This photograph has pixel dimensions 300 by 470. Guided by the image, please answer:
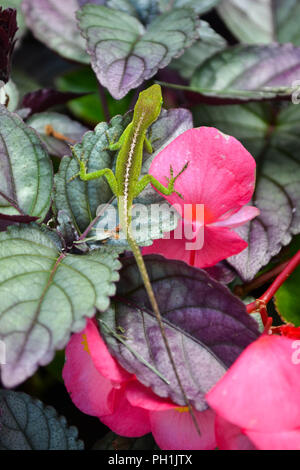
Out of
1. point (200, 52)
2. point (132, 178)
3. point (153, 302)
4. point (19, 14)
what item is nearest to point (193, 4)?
point (200, 52)

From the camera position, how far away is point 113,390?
511mm

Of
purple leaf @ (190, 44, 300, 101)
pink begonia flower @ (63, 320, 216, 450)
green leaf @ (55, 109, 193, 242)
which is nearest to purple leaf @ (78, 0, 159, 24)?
purple leaf @ (190, 44, 300, 101)

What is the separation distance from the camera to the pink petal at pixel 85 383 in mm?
512

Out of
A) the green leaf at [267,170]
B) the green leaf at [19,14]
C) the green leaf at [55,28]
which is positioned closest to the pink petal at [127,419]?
the green leaf at [267,170]

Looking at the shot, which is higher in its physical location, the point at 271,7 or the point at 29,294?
the point at 271,7

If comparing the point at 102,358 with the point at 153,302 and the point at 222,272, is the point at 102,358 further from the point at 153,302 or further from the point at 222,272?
the point at 222,272

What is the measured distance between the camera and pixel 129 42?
0.73m

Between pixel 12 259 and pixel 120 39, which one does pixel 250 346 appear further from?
pixel 120 39

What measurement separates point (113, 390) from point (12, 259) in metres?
0.16

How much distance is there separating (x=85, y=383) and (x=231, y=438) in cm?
16

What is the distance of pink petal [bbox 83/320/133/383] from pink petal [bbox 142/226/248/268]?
0.14 metres

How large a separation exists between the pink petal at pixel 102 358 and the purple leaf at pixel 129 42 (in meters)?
0.29

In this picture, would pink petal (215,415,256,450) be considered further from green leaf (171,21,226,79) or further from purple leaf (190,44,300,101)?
green leaf (171,21,226,79)
